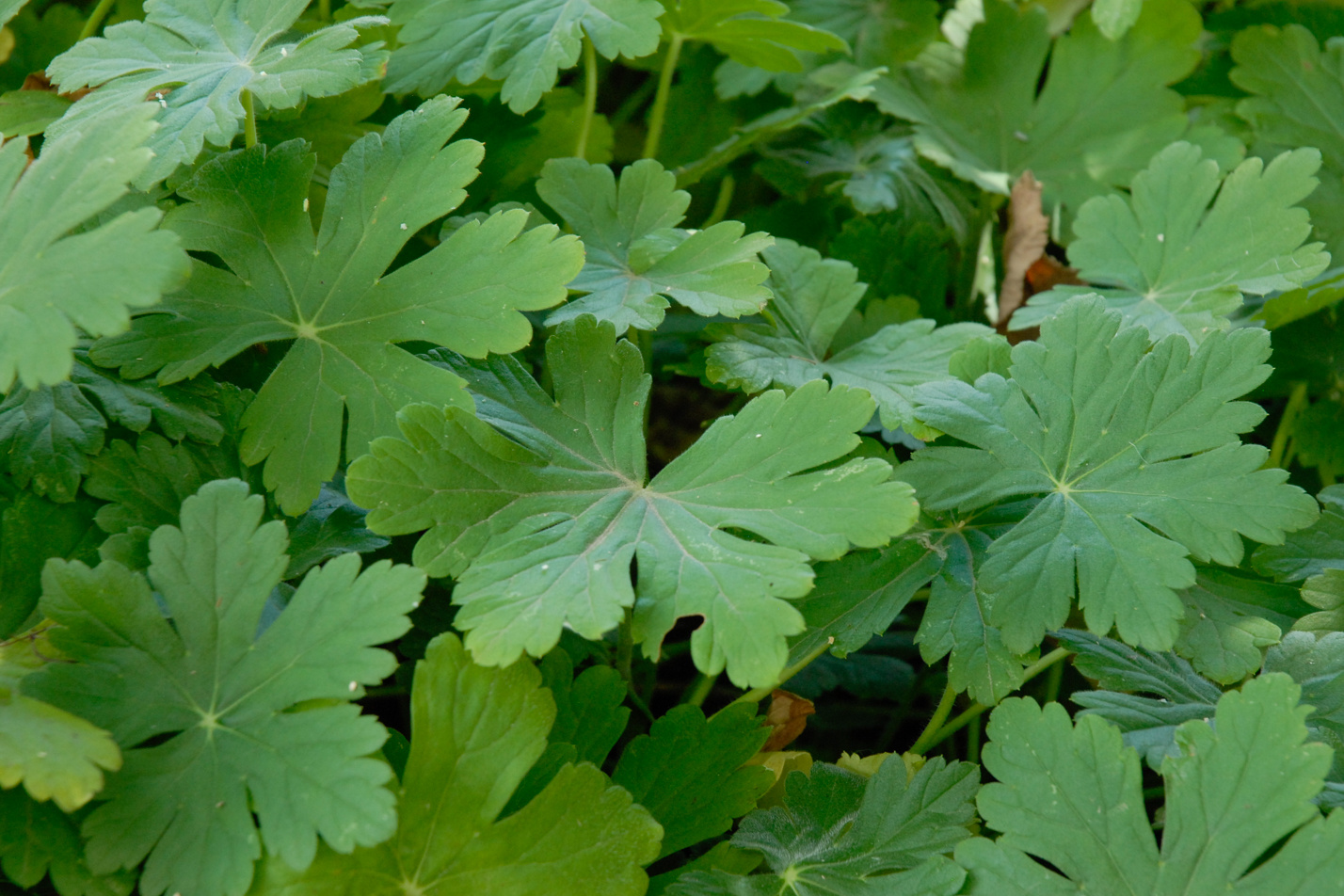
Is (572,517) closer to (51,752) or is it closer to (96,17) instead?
(51,752)

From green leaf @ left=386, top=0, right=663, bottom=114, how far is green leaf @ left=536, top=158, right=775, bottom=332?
12 cm

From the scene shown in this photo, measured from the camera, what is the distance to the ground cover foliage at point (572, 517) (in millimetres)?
863

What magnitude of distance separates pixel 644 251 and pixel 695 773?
60 cm

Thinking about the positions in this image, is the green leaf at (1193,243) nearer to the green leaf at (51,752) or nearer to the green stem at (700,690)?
the green stem at (700,690)

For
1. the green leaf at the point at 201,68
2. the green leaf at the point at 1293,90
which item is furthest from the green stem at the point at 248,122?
the green leaf at the point at 1293,90

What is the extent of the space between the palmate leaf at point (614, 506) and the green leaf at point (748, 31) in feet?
1.97

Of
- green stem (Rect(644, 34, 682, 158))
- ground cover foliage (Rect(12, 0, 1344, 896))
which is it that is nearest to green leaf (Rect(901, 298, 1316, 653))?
ground cover foliage (Rect(12, 0, 1344, 896))

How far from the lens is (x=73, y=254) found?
85 centimetres

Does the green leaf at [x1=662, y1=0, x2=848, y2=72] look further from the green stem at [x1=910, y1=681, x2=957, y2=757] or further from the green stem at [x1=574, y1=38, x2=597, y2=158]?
the green stem at [x1=910, y1=681, x2=957, y2=757]

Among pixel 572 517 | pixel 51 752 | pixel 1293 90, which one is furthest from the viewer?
pixel 1293 90

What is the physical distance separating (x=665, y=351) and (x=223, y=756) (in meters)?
0.93

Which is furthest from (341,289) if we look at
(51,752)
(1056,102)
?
(1056,102)

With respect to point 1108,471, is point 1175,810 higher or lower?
lower

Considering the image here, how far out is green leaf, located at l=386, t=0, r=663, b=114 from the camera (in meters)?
1.22
